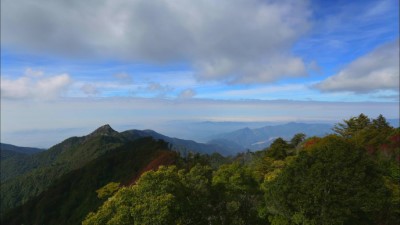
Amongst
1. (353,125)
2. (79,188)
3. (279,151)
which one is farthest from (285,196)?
(79,188)

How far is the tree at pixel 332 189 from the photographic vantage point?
22.5 metres

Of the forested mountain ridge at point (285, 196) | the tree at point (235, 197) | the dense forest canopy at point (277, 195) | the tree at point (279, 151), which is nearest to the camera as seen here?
the forested mountain ridge at point (285, 196)

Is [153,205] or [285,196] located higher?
[153,205]

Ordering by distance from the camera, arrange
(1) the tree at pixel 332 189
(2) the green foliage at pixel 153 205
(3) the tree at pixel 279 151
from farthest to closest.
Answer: (3) the tree at pixel 279 151 → (1) the tree at pixel 332 189 → (2) the green foliage at pixel 153 205

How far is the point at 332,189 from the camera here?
75.9ft

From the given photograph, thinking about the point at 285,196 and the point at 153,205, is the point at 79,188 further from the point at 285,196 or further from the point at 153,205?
the point at 153,205

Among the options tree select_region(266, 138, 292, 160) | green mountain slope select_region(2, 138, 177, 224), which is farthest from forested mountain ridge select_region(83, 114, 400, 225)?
green mountain slope select_region(2, 138, 177, 224)

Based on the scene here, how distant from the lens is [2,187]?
16675cm

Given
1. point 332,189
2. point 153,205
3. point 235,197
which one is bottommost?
point 235,197

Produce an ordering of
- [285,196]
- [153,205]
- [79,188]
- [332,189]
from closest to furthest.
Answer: [153,205] → [332,189] → [285,196] → [79,188]

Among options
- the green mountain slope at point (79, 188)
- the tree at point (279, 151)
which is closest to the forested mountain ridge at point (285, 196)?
the tree at point (279, 151)

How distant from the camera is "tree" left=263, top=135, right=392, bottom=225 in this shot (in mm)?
22547

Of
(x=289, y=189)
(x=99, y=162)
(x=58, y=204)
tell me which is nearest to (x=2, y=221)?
(x=58, y=204)

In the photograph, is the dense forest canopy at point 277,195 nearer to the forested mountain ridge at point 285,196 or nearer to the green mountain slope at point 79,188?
the forested mountain ridge at point 285,196
